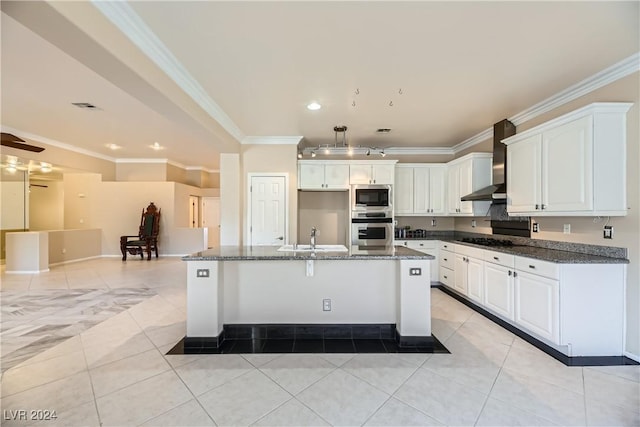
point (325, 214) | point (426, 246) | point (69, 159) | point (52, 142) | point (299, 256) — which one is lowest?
point (426, 246)

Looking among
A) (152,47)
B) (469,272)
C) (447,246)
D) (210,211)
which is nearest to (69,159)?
(210,211)

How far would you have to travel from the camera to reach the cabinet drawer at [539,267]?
8.74 ft

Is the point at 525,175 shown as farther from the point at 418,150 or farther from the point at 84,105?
the point at 84,105

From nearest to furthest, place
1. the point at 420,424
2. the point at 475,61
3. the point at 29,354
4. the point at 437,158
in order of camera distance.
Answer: the point at 420,424
the point at 475,61
the point at 29,354
the point at 437,158

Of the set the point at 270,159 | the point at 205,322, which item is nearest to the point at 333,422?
the point at 205,322

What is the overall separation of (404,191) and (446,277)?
5.56ft

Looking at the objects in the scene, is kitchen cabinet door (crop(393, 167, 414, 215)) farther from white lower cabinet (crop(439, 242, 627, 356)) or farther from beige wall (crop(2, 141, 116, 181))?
beige wall (crop(2, 141, 116, 181))

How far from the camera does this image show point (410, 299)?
A: 2.95 metres

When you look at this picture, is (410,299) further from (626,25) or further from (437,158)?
(437,158)

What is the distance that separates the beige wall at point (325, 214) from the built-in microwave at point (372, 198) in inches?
24.4

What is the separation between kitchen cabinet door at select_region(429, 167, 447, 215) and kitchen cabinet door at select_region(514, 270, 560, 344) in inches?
94.3

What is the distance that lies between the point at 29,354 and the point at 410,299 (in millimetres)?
3699

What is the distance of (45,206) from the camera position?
874cm

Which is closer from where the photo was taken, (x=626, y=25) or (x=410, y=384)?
(x=626, y=25)
